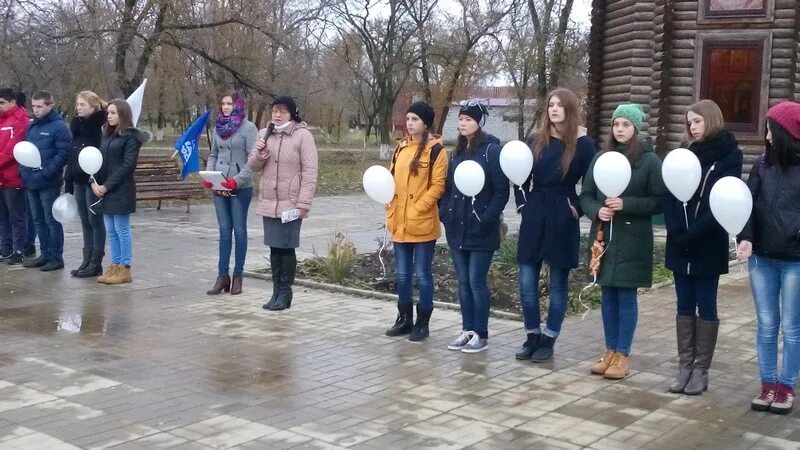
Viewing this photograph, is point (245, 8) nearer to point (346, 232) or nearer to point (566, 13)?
point (346, 232)

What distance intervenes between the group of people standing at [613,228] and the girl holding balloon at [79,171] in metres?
4.04

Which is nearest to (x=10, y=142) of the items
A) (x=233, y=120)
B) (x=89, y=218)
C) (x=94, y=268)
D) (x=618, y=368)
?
(x=89, y=218)

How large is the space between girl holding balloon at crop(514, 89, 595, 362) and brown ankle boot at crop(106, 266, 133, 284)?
4817 mm

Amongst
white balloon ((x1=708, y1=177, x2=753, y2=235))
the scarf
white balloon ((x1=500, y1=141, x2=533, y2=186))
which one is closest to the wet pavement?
white balloon ((x1=708, y1=177, x2=753, y2=235))

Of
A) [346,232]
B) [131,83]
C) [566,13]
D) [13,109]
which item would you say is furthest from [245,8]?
[566,13]

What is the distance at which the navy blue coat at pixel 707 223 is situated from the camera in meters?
5.73

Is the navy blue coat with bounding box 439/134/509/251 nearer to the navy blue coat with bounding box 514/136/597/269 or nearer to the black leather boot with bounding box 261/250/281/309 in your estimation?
the navy blue coat with bounding box 514/136/597/269

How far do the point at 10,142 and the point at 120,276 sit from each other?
2.35m

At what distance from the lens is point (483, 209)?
22.2 ft

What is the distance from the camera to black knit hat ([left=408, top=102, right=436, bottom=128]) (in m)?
7.14

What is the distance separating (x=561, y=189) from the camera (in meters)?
6.49

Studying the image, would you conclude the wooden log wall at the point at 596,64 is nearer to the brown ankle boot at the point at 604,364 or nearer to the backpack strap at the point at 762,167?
the brown ankle boot at the point at 604,364

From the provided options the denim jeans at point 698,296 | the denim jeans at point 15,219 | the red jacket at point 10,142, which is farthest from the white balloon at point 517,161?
the denim jeans at point 15,219

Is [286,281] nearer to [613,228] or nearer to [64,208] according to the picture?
[64,208]
